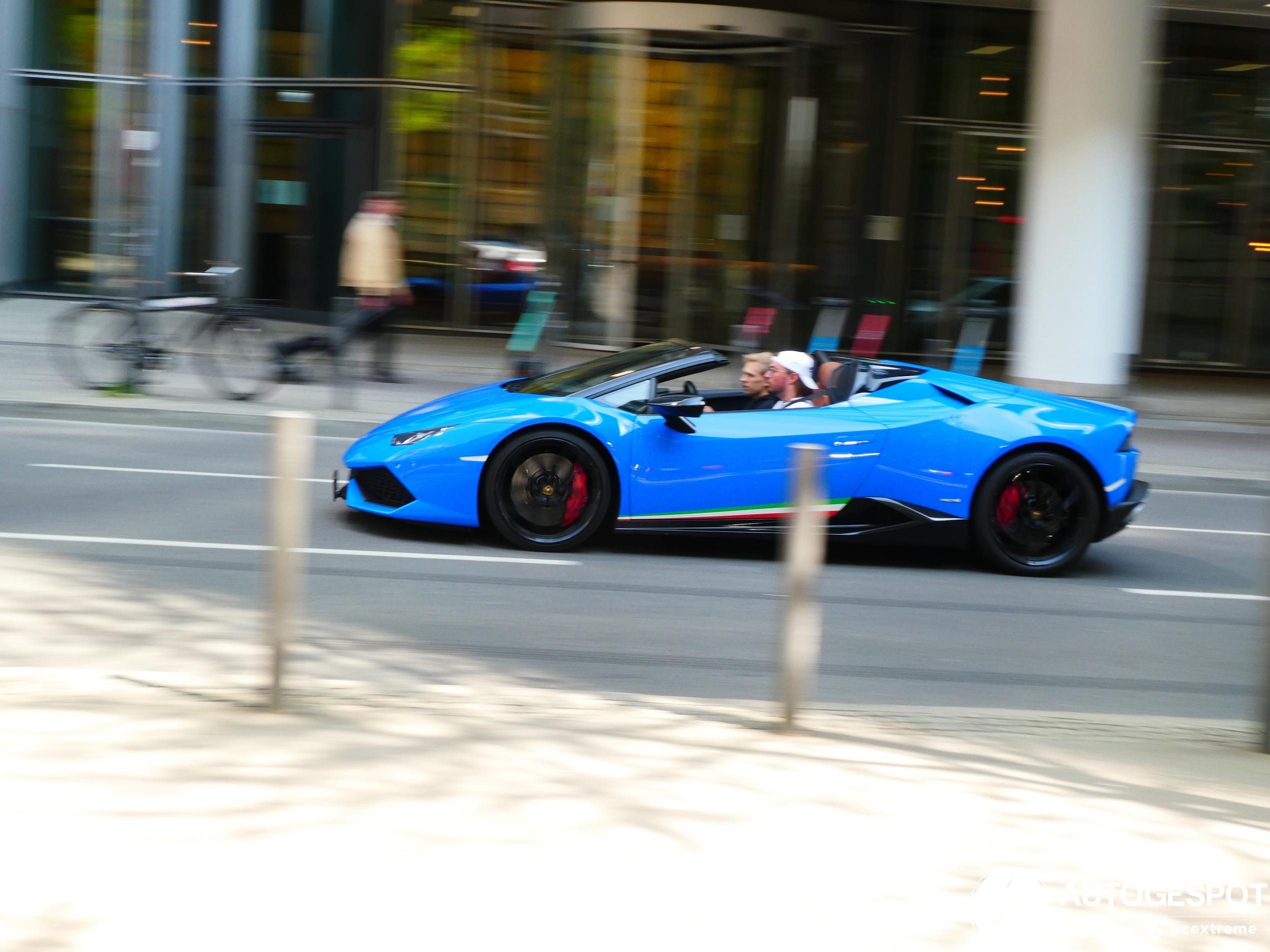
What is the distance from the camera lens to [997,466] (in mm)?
7461

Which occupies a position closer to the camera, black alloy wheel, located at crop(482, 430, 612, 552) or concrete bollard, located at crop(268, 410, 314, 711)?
concrete bollard, located at crop(268, 410, 314, 711)

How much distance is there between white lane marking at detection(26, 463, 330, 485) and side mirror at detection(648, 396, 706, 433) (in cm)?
281

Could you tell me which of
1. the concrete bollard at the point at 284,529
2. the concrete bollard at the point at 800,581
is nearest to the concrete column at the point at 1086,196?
the concrete bollard at the point at 800,581

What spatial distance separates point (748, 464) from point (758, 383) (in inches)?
26.3

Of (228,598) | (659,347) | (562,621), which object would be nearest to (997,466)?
(659,347)

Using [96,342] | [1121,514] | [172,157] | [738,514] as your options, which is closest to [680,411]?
[738,514]

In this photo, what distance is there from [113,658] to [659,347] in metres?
3.82

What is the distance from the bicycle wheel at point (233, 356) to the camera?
12195 mm

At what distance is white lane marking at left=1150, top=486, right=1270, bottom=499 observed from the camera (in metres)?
11.0

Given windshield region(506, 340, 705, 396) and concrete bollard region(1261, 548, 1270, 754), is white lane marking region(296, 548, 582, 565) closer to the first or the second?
windshield region(506, 340, 705, 396)

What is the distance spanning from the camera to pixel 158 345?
476 inches

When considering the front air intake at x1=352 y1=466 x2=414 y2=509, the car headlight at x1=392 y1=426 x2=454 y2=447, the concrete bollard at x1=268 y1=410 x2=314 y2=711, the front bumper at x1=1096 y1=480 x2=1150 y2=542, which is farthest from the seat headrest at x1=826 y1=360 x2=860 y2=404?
the concrete bollard at x1=268 y1=410 x2=314 y2=711

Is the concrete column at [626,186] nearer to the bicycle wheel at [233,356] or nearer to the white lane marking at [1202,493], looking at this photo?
the bicycle wheel at [233,356]

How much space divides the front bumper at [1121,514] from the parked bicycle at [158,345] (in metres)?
7.57
